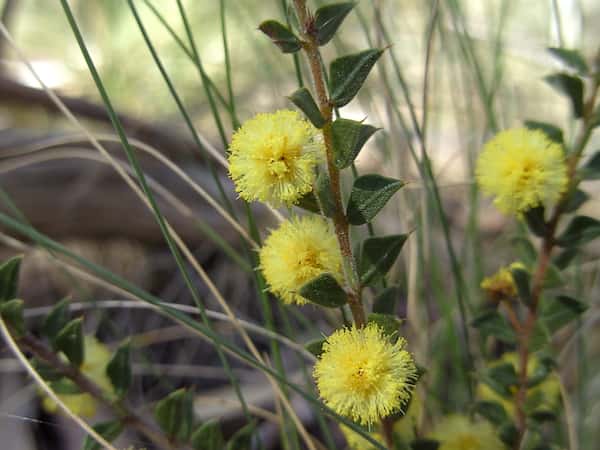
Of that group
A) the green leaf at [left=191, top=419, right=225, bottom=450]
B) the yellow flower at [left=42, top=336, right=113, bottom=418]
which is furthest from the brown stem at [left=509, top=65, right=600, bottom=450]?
the yellow flower at [left=42, top=336, right=113, bottom=418]

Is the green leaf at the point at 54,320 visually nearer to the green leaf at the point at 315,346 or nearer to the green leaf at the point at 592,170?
the green leaf at the point at 315,346

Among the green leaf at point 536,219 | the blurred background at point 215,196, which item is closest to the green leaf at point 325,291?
the green leaf at point 536,219

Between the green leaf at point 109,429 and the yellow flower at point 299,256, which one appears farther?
the green leaf at point 109,429

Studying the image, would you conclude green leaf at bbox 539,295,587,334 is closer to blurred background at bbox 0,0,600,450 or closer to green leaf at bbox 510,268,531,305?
green leaf at bbox 510,268,531,305

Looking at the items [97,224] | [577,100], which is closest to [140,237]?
[97,224]

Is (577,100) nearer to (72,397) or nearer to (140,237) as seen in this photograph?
(72,397)

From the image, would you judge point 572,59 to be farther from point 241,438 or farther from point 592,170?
point 241,438

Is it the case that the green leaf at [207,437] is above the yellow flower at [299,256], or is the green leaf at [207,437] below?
below
